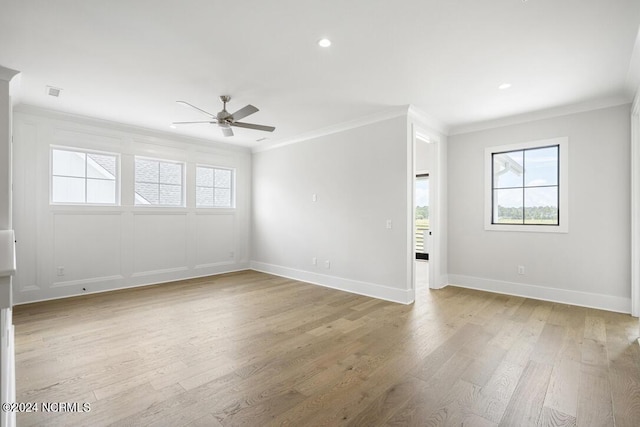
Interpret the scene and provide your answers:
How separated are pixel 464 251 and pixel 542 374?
9.44 ft

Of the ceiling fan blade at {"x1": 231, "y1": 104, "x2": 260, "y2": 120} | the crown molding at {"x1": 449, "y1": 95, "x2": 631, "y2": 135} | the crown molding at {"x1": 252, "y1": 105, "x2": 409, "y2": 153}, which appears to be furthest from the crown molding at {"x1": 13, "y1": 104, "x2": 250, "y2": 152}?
the crown molding at {"x1": 449, "y1": 95, "x2": 631, "y2": 135}

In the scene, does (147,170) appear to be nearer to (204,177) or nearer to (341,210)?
(204,177)

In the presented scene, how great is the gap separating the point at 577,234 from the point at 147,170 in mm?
6539

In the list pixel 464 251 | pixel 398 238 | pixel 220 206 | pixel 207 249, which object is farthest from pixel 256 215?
pixel 464 251

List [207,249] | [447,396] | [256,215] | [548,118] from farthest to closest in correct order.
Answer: [256,215]
[207,249]
[548,118]
[447,396]

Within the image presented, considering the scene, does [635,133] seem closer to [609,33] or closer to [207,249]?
[609,33]

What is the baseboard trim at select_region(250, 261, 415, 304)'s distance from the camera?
429cm

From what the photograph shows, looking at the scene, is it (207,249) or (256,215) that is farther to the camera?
(256,215)

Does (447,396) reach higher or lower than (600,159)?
lower

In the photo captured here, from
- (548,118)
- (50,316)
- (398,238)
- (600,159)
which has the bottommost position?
(50,316)

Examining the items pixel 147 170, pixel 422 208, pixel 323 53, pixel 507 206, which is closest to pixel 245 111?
pixel 323 53

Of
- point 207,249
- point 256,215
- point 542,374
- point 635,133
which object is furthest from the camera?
point 256,215

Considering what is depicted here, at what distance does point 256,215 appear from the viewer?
671cm

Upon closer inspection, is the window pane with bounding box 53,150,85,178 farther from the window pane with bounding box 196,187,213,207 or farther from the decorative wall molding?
the window pane with bounding box 196,187,213,207
